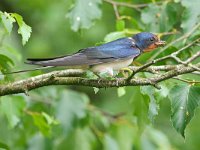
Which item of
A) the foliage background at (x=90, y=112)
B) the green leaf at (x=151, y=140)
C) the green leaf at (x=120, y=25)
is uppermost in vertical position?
the green leaf at (x=120, y=25)

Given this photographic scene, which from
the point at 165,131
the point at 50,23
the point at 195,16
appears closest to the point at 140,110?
the point at 195,16

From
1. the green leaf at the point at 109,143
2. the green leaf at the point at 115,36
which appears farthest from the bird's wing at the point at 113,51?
the green leaf at the point at 109,143

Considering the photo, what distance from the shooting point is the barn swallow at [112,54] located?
463cm

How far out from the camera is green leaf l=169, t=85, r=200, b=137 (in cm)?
419

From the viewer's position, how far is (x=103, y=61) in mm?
4914

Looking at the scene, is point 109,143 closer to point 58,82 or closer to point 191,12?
point 191,12

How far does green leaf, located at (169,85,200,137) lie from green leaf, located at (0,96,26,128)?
178 centimetres

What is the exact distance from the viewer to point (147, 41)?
519 centimetres

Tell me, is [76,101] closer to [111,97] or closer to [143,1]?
[143,1]

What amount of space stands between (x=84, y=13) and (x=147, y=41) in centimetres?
66

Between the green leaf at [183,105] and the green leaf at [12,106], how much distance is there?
70.0 inches

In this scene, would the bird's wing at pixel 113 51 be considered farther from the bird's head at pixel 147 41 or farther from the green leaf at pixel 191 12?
the green leaf at pixel 191 12

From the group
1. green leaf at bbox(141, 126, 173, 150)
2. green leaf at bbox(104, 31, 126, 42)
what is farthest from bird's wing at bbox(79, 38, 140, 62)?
green leaf at bbox(141, 126, 173, 150)

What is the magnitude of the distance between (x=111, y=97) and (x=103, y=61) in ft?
24.1
